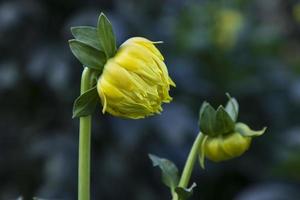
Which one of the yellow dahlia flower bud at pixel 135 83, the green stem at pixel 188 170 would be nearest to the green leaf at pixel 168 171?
the green stem at pixel 188 170

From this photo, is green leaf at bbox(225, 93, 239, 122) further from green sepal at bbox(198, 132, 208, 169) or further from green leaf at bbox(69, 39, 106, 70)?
green leaf at bbox(69, 39, 106, 70)

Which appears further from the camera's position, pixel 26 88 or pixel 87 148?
pixel 26 88

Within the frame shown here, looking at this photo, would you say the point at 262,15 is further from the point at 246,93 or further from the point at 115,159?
the point at 115,159

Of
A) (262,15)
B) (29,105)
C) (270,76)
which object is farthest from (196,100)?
(262,15)

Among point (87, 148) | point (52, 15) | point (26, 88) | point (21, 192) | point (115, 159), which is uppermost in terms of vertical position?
point (87, 148)

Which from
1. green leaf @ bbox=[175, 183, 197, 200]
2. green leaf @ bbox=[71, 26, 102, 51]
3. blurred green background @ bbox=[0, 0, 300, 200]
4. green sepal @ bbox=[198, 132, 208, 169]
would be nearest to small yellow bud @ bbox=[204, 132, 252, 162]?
green sepal @ bbox=[198, 132, 208, 169]

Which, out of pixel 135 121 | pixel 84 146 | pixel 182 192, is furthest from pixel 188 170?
pixel 135 121

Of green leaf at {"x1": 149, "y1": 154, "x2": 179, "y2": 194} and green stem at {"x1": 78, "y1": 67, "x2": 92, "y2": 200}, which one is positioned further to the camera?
green leaf at {"x1": 149, "y1": 154, "x2": 179, "y2": 194}
